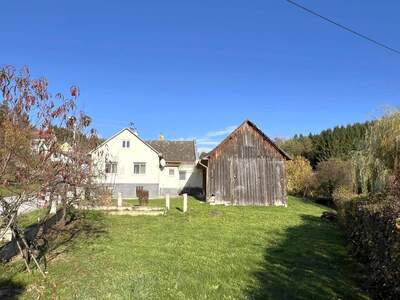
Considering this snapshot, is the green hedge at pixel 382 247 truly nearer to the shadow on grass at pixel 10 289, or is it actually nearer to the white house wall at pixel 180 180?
the shadow on grass at pixel 10 289

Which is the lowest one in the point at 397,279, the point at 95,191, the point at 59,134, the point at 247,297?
the point at 247,297

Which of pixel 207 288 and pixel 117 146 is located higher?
pixel 117 146

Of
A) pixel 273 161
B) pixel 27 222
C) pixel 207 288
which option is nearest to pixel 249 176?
pixel 273 161

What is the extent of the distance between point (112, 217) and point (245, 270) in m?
12.5

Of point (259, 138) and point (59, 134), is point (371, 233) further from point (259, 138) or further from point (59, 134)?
point (259, 138)

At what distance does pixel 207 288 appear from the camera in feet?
28.8

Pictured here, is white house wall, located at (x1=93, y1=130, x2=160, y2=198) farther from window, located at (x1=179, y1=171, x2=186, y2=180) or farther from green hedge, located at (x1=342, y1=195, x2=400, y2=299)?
green hedge, located at (x1=342, y1=195, x2=400, y2=299)

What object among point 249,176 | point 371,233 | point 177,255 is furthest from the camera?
point 249,176

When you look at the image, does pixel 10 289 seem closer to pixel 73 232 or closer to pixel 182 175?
pixel 73 232

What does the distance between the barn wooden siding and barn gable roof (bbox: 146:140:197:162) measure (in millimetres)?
11177

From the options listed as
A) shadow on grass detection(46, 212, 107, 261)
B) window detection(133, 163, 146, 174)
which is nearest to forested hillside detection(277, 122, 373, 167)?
window detection(133, 163, 146, 174)

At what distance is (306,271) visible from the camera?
10539mm

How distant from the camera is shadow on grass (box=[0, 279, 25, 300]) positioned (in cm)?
837

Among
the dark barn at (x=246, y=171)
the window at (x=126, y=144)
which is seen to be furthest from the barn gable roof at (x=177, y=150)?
the dark barn at (x=246, y=171)
